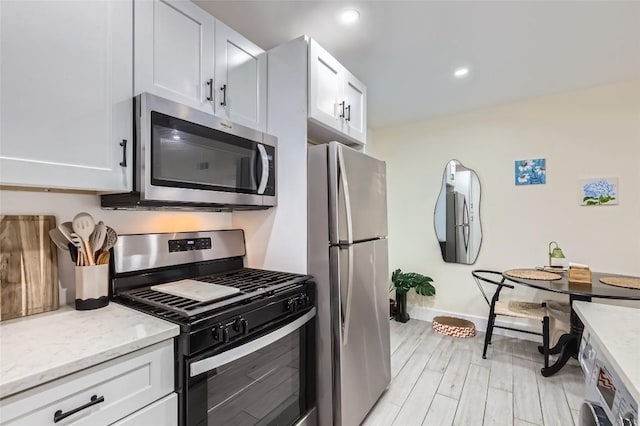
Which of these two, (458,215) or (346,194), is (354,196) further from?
(458,215)

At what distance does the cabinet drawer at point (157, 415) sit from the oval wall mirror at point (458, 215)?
129 inches

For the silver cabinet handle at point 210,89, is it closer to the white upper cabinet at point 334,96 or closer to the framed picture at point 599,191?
the white upper cabinet at point 334,96

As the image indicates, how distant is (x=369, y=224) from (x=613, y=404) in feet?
4.22

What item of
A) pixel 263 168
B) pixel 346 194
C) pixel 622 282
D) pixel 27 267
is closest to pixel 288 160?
pixel 263 168

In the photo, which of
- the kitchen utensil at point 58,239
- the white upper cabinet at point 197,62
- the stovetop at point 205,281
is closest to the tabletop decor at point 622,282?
the stovetop at point 205,281

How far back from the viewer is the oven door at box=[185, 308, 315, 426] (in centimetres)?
103

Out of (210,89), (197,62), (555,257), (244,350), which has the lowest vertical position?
(244,350)

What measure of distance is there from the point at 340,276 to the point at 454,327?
2.22 meters

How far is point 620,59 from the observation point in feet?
7.56

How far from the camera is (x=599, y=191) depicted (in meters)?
2.79

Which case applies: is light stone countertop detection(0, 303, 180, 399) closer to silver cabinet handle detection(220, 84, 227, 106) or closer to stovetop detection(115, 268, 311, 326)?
stovetop detection(115, 268, 311, 326)

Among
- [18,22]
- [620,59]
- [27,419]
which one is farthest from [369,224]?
[620,59]

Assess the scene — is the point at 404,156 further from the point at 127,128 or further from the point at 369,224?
the point at 127,128

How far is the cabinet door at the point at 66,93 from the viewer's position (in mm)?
932
